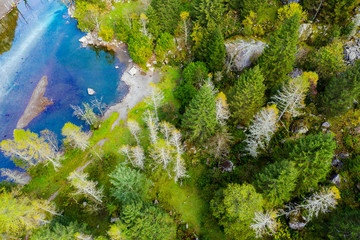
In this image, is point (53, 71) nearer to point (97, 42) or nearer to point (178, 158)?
point (97, 42)

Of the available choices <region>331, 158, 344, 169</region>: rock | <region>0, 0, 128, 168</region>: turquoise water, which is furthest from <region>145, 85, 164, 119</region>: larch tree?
<region>331, 158, 344, 169</region>: rock

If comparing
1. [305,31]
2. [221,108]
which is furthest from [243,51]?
[221,108]

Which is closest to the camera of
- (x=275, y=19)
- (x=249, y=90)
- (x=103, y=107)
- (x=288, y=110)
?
(x=249, y=90)

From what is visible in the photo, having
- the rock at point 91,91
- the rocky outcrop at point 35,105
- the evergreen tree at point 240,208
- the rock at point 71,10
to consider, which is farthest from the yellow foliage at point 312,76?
the rock at point 71,10

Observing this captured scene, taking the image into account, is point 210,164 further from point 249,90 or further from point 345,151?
point 345,151

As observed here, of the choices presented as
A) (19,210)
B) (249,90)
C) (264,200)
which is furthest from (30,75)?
(264,200)

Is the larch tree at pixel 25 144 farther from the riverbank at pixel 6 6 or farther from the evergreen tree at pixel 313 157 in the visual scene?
the riverbank at pixel 6 6
